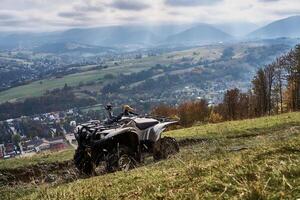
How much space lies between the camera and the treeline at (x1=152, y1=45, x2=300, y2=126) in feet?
174

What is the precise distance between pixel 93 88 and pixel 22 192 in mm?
189514

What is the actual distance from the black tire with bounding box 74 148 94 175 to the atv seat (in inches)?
75.8

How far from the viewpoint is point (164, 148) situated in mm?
14930

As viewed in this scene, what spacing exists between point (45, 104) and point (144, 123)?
530ft

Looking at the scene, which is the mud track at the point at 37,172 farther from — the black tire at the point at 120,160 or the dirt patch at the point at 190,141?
the dirt patch at the point at 190,141

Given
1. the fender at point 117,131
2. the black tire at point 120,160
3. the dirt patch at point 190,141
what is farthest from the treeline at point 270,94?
the black tire at point 120,160

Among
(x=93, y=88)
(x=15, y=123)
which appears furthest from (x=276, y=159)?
(x=93, y=88)

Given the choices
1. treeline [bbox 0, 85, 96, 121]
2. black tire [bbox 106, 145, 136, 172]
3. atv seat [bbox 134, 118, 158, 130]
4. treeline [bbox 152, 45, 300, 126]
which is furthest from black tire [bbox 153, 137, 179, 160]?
treeline [bbox 0, 85, 96, 121]

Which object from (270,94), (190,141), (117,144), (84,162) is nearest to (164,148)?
(117,144)

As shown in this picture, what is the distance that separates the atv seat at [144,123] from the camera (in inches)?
553

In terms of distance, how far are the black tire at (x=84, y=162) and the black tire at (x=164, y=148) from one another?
2387 millimetres

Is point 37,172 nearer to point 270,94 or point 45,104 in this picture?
point 270,94

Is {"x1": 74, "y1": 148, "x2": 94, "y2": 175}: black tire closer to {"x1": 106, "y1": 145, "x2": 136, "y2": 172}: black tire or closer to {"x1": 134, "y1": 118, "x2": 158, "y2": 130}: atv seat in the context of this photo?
{"x1": 106, "y1": 145, "x2": 136, "y2": 172}: black tire

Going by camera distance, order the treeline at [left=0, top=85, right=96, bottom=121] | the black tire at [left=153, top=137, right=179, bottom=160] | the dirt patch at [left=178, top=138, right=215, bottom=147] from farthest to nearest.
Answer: the treeline at [left=0, top=85, right=96, bottom=121] < the dirt patch at [left=178, top=138, right=215, bottom=147] < the black tire at [left=153, top=137, right=179, bottom=160]
